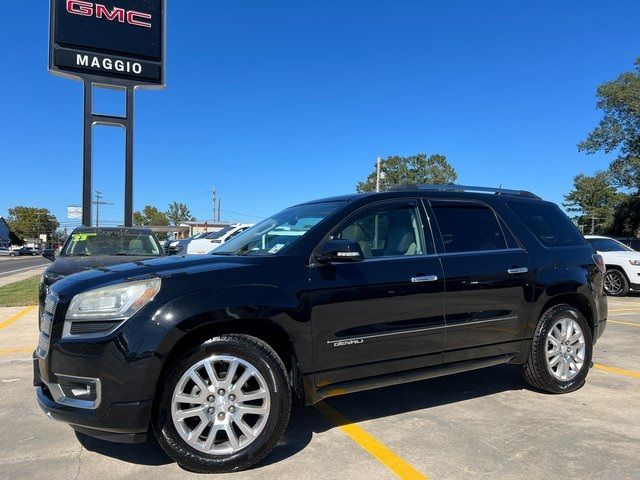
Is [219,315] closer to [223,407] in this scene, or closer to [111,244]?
[223,407]

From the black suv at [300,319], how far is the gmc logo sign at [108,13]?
13.3 metres

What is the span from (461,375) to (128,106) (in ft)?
43.7

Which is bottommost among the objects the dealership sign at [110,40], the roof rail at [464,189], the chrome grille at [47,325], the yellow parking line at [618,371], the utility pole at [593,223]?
the yellow parking line at [618,371]

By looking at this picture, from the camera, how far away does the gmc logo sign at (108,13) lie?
14812mm

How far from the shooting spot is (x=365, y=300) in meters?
3.81

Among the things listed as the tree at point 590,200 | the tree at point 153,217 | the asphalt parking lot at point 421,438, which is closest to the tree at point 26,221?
the tree at point 153,217

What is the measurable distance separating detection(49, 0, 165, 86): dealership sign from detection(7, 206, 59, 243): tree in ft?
370

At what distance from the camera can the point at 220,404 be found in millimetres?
3357

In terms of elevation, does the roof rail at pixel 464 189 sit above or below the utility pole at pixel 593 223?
below

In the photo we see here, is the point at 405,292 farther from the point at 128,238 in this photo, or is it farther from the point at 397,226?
the point at 128,238

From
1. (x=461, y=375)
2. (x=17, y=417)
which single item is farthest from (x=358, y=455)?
(x=17, y=417)

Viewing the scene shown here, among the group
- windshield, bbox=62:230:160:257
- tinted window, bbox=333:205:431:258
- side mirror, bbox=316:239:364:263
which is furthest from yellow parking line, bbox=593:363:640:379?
windshield, bbox=62:230:160:257

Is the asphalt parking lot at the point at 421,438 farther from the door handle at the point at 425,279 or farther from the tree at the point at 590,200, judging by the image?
the tree at the point at 590,200

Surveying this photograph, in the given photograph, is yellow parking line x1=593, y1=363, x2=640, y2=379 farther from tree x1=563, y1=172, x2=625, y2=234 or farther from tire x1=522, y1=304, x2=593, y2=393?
tree x1=563, y1=172, x2=625, y2=234
